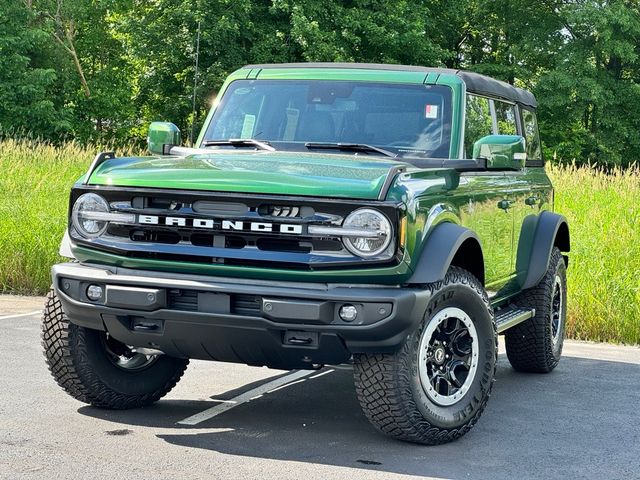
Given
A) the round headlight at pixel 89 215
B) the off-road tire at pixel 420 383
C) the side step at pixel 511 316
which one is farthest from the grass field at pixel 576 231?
the round headlight at pixel 89 215

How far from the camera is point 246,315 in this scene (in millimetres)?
5117

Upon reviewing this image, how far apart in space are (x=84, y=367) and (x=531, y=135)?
162 inches

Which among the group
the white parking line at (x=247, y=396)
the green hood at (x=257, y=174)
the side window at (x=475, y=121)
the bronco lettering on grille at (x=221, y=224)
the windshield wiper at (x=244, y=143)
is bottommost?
the white parking line at (x=247, y=396)

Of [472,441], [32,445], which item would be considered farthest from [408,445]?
[32,445]

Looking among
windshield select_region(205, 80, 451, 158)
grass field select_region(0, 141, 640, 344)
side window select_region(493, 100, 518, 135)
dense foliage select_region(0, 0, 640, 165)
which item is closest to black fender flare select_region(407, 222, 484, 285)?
windshield select_region(205, 80, 451, 158)

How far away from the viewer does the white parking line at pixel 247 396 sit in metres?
6.13

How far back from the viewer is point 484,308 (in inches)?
228

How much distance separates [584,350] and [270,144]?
3.86 meters

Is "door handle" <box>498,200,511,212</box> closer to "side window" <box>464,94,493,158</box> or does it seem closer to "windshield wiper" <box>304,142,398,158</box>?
"side window" <box>464,94,493,158</box>

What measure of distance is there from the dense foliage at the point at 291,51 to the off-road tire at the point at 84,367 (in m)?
26.8

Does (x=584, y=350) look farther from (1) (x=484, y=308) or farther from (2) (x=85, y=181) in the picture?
(2) (x=85, y=181)

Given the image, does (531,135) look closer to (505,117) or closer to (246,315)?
(505,117)

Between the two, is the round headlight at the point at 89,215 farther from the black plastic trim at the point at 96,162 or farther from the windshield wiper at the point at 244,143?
the windshield wiper at the point at 244,143

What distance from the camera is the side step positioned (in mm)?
6699
